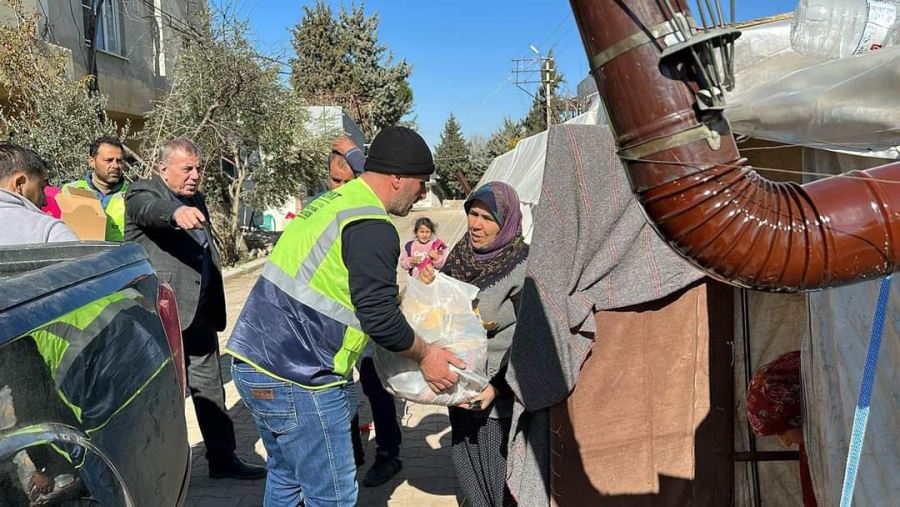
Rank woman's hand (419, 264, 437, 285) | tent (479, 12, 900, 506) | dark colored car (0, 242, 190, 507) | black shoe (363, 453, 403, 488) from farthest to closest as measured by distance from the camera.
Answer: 1. black shoe (363, 453, 403, 488)
2. woman's hand (419, 264, 437, 285)
3. tent (479, 12, 900, 506)
4. dark colored car (0, 242, 190, 507)

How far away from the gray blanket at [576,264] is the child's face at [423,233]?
4.34 metres

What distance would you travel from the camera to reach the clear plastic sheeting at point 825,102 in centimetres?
130

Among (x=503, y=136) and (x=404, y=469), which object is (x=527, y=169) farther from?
(x=503, y=136)

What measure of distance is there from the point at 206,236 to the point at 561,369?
245 centimetres

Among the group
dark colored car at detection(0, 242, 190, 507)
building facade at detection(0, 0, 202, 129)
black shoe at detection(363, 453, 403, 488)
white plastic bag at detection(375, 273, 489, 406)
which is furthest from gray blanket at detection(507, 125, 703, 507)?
building facade at detection(0, 0, 202, 129)

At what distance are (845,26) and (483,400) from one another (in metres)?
1.85

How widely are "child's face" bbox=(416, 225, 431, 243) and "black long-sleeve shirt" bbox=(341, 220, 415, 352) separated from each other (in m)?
4.39

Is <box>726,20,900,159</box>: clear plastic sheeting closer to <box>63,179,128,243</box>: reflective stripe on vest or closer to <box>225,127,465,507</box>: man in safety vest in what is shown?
<box>225,127,465,507</box>: man in safety vest

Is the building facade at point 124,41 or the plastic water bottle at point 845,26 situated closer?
the plastic water bottle at point 845,26

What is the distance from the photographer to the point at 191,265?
363 centimetres

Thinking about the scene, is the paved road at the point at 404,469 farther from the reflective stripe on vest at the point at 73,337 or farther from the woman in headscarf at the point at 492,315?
the reflective stripe on vest at the point at 73,337

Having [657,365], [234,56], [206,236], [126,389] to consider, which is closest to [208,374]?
[206,236]

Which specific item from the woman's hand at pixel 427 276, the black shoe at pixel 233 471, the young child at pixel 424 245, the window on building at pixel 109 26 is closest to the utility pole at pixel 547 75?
the window on building at pixel 109 26

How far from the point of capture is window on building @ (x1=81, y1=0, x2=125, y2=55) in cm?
1337
